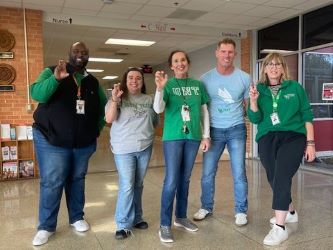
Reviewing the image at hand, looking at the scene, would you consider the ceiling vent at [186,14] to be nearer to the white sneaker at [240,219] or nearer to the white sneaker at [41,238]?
the white sneaker at [240,219]

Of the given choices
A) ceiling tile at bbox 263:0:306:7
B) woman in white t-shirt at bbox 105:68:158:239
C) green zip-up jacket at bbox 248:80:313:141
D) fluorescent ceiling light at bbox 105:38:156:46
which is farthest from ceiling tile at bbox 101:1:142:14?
green zip-up jacket at bbox 248:80:313:141

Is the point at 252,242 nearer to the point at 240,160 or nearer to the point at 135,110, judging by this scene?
the point at 240,160

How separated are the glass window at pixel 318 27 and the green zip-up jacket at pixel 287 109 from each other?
3.71 metres

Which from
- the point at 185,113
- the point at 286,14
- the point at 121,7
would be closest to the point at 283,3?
the point at 286,14

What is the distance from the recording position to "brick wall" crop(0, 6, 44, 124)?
5461mm

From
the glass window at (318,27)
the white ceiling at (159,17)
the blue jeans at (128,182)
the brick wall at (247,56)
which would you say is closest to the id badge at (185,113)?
the blue jeans at (128,182)

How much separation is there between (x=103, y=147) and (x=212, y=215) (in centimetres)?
658

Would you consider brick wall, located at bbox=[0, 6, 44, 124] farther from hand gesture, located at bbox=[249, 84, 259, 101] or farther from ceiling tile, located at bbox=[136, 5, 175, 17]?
hand gesture, located at bbox=[249, 84, 259, 101]

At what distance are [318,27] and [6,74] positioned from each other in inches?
207

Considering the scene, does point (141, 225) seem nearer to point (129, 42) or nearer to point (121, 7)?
point (121, 7)

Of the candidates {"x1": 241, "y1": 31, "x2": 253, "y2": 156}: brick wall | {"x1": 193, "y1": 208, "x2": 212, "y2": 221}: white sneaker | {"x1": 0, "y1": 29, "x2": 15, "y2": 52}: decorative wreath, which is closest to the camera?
{"x1": 193, "y1": 208, "x2": 212, "y2": 221}: white sneaker

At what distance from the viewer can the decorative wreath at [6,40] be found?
5391 millimetres

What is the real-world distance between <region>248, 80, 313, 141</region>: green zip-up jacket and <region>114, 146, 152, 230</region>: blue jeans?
94 centimetres

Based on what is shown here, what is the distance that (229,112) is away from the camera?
294 cm
